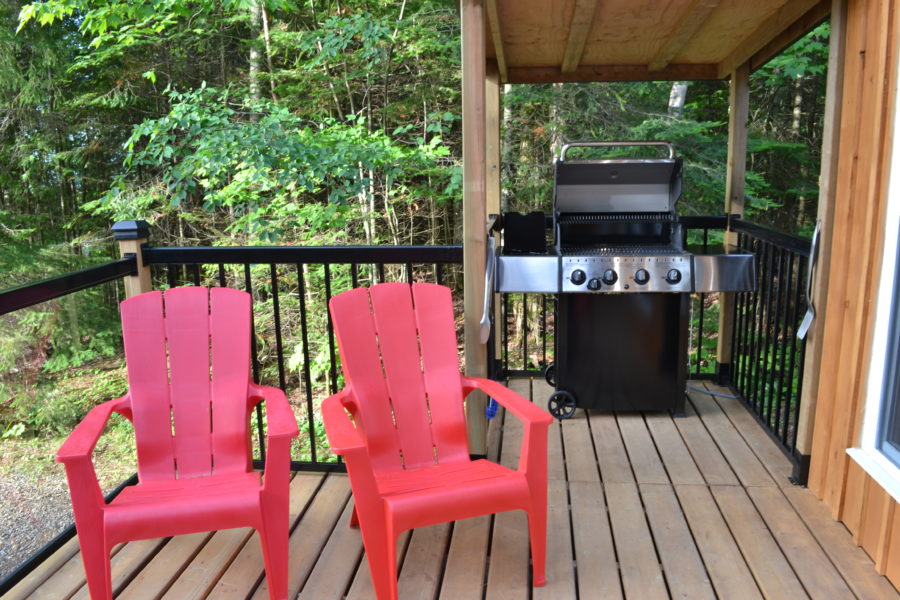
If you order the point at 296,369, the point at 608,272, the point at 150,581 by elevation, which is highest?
the point at 608,272

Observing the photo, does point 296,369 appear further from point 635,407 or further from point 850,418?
point 850,418

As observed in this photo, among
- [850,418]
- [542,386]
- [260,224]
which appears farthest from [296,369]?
[850,418]

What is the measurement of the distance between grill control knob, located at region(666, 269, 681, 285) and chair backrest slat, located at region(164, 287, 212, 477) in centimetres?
199

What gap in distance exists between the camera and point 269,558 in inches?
77.4

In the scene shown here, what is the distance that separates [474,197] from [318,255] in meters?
0.66

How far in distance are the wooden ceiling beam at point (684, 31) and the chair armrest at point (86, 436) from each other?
269 cm

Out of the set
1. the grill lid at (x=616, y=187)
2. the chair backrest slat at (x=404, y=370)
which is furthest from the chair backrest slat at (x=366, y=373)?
the grill lid at (x=616, y=187)

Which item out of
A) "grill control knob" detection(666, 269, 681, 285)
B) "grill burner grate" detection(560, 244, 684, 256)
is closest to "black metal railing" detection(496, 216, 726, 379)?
"grill burner grate" detection(560, 244, 684, 256)

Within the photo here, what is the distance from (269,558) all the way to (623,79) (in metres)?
3.30

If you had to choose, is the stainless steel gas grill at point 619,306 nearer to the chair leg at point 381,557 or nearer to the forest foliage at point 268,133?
the chair leg at point 381,557

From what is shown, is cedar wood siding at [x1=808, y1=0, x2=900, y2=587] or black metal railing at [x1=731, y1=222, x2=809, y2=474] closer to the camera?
cedar wood siding at [x1=808, y1=0, x2=900, y2=587]

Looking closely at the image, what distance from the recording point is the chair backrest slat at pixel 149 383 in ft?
7.44

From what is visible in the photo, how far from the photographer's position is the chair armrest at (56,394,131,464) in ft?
5.95

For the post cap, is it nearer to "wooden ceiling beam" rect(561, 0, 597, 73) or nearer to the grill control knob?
"wooden ceiling beam" rect(561, 0, 597, 73)
